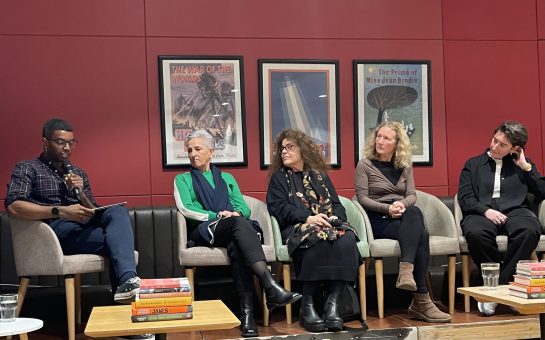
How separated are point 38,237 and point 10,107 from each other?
128 cm

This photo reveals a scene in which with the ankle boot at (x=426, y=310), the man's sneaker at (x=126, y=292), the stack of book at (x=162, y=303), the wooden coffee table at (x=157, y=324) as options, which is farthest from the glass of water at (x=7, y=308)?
the ankle boot at (x=426, y=310)

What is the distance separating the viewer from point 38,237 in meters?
4.50

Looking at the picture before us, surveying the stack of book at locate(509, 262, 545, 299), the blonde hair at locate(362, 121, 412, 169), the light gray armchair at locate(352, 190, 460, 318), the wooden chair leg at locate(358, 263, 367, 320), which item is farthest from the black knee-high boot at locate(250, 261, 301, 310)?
the blonde hair at locate(362, 121, 412, 169)

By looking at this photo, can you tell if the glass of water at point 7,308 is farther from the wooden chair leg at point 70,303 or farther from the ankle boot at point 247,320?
the ankle boot at point 247,320

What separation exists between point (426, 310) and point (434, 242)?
47cm

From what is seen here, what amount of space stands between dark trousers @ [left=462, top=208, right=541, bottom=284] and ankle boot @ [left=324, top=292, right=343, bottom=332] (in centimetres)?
104

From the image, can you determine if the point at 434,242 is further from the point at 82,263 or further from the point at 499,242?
the point at 82,263

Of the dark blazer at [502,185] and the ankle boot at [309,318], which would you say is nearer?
the ankle boot at [309,318]

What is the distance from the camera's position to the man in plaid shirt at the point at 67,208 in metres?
4.47

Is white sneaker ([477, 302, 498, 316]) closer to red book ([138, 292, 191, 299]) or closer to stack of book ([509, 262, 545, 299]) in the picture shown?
stack of book ([509, 262, 545, 299])

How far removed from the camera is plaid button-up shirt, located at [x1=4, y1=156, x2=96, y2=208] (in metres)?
4.60

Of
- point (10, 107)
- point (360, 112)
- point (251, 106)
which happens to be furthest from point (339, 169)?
point (10, 107)

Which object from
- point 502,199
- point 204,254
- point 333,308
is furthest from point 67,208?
point 502,199

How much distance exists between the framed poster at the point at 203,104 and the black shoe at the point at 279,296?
1.51 meters
